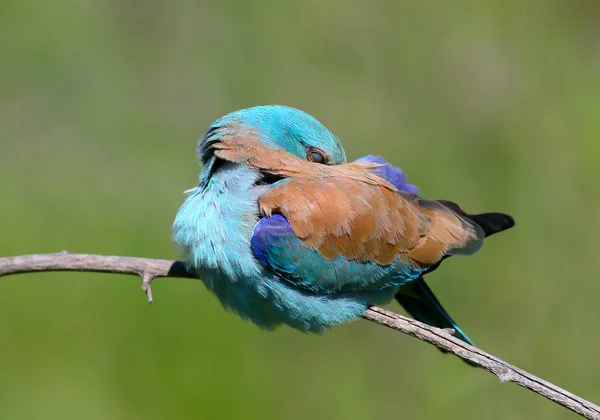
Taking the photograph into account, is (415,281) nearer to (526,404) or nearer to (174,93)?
(526,404)

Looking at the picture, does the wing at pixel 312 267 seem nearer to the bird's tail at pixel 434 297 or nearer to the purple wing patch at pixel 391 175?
the bird's tail at pixel 434 297

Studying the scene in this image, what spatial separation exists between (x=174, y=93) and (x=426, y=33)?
1783 millimetres

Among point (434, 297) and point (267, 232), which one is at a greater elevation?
point (267, 232)

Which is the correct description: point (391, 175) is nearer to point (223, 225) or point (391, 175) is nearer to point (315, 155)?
point (315, 155)

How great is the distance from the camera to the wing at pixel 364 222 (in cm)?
341

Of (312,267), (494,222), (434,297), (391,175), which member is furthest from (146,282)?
(494,222)

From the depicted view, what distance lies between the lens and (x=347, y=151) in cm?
566

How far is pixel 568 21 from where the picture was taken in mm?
6090

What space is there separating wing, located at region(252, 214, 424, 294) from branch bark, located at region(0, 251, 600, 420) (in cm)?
14

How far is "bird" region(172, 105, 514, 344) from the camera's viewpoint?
11.1 ft

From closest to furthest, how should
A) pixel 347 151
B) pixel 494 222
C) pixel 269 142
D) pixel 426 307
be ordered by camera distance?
1. pixel 269 142
2. pixel 494 222
3. pixel 426 307
4. pixel 347 151

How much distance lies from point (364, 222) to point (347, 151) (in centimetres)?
219

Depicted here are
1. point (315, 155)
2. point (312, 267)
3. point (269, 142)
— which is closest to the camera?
point (312, 267)

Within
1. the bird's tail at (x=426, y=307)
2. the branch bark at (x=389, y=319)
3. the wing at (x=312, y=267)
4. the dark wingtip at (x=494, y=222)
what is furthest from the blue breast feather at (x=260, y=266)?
the dark wingtip at (x=494, y=222)
